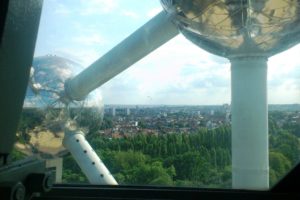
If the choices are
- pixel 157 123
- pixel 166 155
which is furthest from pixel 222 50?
pixel 166 155

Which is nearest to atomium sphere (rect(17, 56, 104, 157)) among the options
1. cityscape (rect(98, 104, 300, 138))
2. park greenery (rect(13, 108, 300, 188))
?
park greenery (rect(13, 108, 300, 188))

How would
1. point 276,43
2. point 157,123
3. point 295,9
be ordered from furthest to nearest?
1. point 157,123
2. point 276,43
3. point 295,9

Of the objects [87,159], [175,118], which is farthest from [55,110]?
[175,118]

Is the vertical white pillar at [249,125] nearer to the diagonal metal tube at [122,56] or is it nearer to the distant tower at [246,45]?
the distant tower at [246,45]

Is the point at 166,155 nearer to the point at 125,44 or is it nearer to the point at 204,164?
the point at 204,164

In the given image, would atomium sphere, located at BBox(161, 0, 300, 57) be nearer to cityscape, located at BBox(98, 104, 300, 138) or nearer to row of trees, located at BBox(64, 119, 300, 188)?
cityscape, located at BBox(98, 104, 300, 138)

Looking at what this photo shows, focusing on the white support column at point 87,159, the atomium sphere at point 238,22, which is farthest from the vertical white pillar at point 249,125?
the white support column at point 87,159

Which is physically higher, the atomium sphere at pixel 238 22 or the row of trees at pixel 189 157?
the atomium sphere at pixel 238 22
